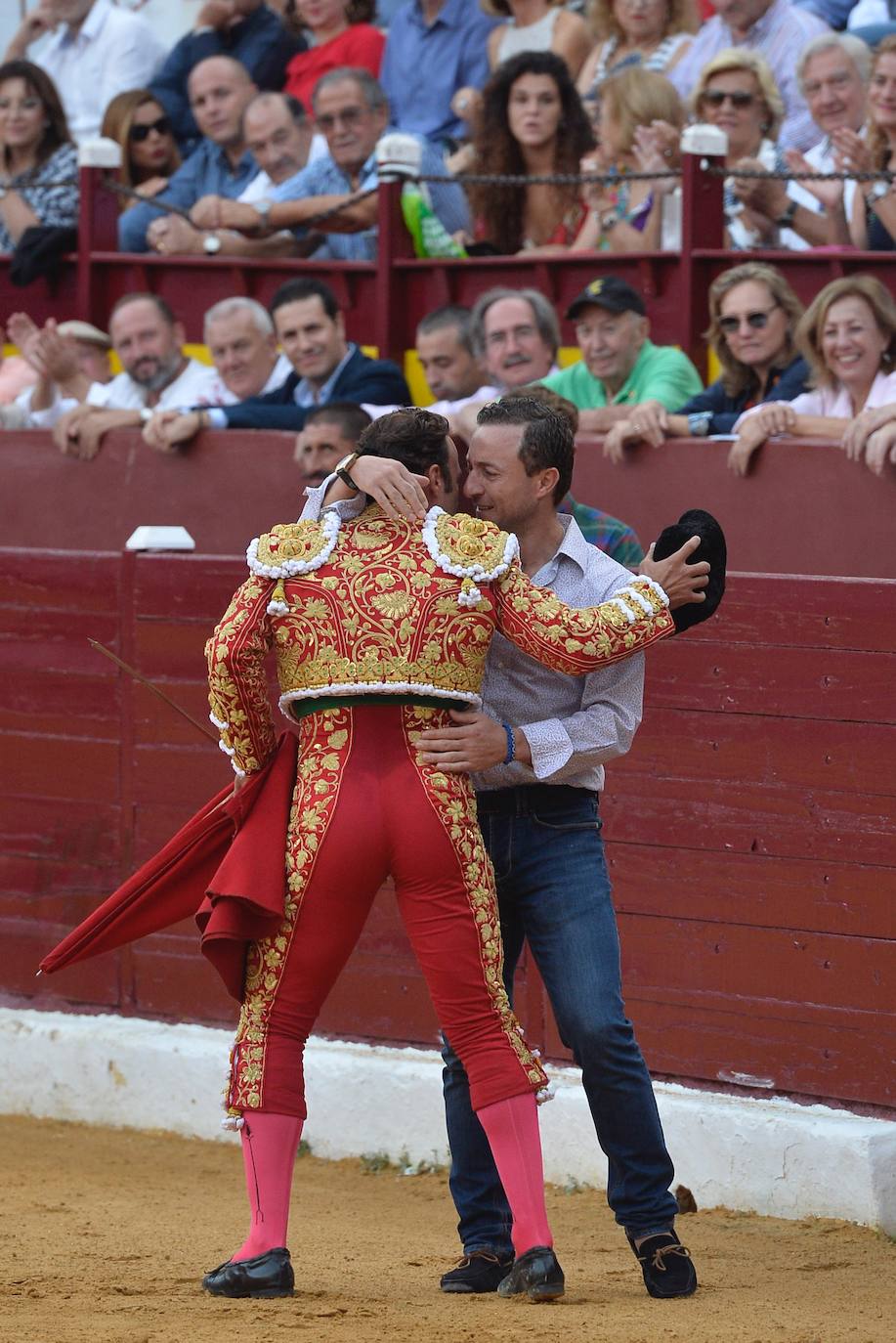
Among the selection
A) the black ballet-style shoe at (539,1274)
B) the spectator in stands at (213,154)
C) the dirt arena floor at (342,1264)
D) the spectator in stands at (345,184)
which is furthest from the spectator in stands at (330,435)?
the black ballet-style shoe at (539,1274)

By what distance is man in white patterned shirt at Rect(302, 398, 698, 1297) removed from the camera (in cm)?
346

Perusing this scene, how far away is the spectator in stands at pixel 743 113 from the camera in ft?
23.5

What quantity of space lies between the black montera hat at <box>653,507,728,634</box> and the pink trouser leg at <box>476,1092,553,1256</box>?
32.0 inches

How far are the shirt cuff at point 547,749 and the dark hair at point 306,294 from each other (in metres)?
3.76

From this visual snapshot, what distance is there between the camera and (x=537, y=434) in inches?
137

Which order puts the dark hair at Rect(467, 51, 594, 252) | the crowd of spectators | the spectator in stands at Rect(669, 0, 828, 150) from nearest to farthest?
the crowd of spectators → the dark hair at Rect(467, 51, 594, 252) → the spectator in stands at Rect(669, 0, 828, 150)

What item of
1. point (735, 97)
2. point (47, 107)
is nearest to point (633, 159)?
point (735, 97)

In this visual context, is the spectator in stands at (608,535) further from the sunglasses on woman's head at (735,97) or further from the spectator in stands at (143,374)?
the spectator in stands at (143,374)

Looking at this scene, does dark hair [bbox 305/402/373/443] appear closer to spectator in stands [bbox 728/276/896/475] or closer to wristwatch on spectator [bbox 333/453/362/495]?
spectator in stands [bbox 728/276/896/475]

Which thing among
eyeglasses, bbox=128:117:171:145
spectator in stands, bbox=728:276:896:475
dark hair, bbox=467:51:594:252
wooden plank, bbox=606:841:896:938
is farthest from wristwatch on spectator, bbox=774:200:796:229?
eyeglasses, bbox=128:117:171:145

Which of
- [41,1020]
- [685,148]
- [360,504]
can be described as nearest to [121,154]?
[685,148]

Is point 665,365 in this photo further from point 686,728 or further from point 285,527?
point 285,527

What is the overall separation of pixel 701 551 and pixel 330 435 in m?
2.82

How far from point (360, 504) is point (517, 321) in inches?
125
